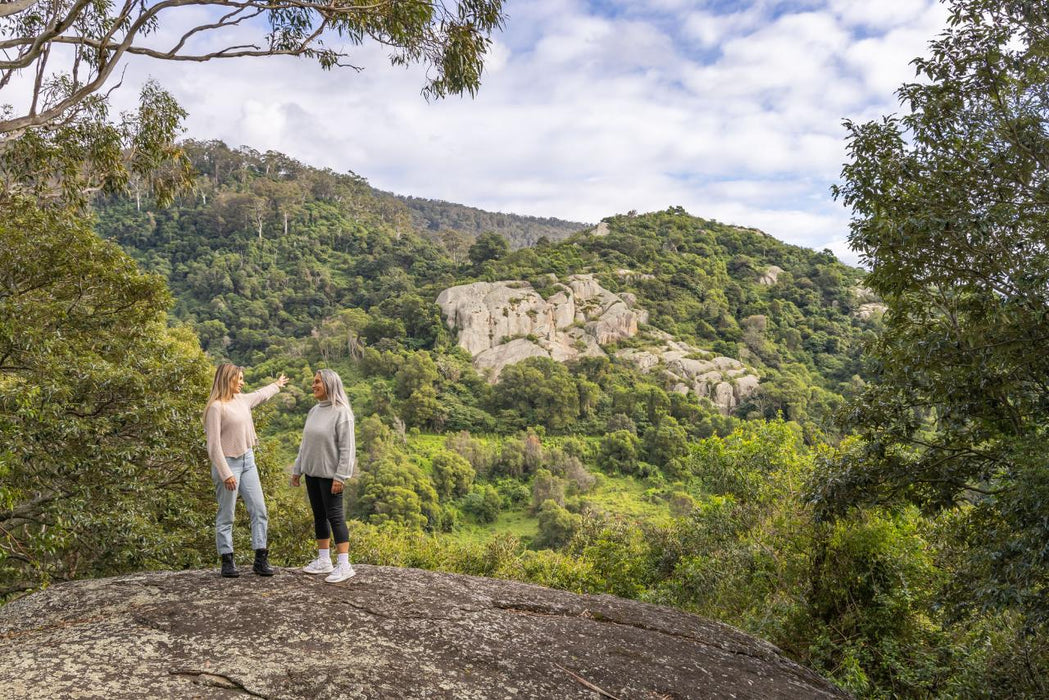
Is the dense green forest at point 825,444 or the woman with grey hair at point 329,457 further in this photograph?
the dense green forest at point 825,444

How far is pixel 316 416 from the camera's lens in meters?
5.07

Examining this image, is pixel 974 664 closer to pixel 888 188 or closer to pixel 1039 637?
pixel 1039 637

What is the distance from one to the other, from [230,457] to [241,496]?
0.32m

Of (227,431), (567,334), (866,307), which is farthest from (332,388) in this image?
(866,307)

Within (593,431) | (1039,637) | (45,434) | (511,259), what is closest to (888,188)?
(1039,637)

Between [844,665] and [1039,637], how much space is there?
2.03 meters

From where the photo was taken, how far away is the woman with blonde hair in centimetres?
482

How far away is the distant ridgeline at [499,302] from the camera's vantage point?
55.4 metres

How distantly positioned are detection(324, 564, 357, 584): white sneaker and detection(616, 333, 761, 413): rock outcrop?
176 ft

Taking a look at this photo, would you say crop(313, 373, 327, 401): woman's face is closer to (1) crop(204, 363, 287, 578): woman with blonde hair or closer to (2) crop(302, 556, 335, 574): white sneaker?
(1) crop(204, 363, 287, 578): woman with blonde hair

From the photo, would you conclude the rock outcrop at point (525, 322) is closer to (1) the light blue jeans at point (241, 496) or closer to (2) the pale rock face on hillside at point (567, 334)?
(2) the pale rock face on hillside at point (567, 334)

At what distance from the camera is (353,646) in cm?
400

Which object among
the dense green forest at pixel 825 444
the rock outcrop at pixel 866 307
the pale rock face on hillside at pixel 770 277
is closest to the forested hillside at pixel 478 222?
the pale rock face on hillside at pixel 770 277

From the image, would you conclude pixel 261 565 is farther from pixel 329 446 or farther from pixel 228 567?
pixel 329 446
